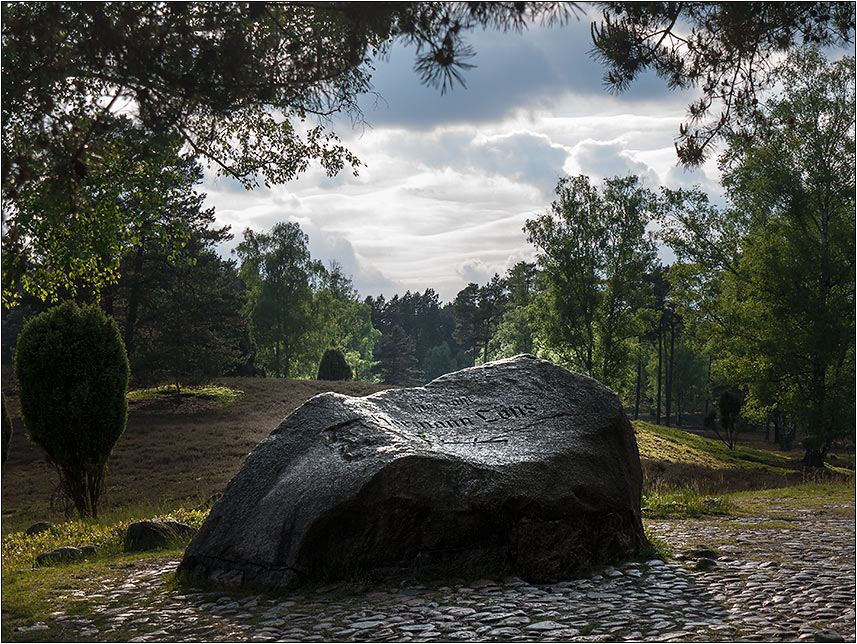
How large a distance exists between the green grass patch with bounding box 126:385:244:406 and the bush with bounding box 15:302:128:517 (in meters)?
19.4

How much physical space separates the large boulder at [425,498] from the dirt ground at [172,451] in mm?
7781

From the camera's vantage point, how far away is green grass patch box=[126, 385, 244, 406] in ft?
107

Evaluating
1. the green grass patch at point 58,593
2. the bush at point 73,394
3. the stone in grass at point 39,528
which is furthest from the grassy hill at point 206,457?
the green grass patch at point 58,593

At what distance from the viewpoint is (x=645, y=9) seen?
7.73m

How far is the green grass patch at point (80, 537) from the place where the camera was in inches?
347

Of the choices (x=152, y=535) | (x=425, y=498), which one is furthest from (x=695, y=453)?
(x=425, y=498)

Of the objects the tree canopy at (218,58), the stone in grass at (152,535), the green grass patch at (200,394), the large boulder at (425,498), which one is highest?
the tree canopy at (218,58)

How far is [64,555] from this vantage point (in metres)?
8.41

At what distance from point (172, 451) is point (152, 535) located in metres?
15.3

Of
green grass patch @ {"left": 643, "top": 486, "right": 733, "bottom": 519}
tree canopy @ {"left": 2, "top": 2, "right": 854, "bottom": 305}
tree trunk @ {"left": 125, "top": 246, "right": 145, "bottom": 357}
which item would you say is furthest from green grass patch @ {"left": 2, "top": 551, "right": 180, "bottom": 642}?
tree trunk @ {"left": 125, "top": 246, "right": 145, "bottom": 357}

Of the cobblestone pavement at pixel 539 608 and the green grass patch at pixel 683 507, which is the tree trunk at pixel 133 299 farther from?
the cobblestone pavement at pixel 539 608

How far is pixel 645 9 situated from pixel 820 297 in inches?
677

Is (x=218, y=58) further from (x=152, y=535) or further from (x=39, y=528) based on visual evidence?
(x=39, y=528)

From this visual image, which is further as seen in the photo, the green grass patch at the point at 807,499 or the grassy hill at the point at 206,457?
the grassy hill at the point at 206,457
